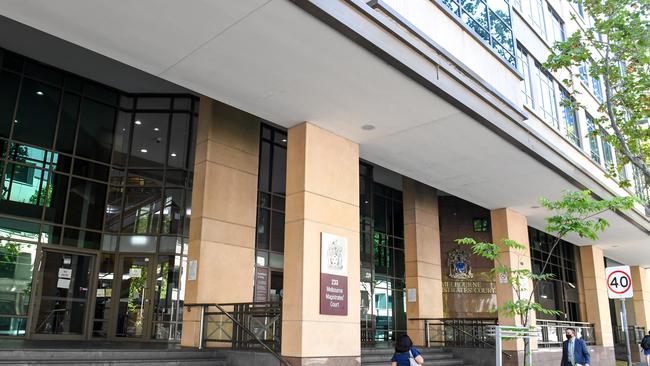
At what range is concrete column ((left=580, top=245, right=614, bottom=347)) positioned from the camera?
919 inches

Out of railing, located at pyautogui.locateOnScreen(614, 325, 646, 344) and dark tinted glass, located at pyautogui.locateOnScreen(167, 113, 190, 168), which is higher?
dark tinted glass, located at pyautogui.locateOnScreen(167, 113, 190, 168)

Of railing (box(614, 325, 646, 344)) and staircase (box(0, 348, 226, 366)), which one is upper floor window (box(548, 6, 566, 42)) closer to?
staircase (box(0, 348, 226, 366))

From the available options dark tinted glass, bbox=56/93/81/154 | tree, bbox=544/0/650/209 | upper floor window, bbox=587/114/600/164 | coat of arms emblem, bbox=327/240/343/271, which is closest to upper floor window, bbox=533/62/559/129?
tree, bbox=544/0/650/209

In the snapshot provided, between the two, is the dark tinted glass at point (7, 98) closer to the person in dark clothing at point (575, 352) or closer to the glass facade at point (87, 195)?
the glass facade at point (87, 195)

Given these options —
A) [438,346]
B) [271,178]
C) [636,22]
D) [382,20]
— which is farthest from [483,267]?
[382,20]

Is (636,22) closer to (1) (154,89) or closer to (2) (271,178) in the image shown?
(2) (271,178)

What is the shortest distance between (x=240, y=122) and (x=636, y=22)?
1028 centimetres

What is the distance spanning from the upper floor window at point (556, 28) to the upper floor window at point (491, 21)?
6.45 m

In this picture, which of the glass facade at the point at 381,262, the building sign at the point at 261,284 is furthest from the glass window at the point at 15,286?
the glass facade at the point at 381,262

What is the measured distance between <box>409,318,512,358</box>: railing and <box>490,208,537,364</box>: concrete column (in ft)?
2.92

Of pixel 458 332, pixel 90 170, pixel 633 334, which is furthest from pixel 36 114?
pixel 633 334

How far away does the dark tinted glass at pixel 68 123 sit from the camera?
48.0 feet

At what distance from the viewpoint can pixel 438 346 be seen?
17.2 m

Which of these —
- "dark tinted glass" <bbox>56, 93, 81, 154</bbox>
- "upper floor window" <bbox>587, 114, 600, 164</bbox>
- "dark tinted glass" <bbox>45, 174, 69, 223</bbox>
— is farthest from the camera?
"upper floor window" <bbox>587, 114, 600, 164</bbox>
